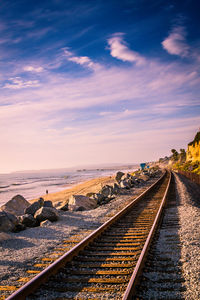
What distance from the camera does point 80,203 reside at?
13.3m

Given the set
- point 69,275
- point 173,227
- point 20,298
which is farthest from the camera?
point 173,227

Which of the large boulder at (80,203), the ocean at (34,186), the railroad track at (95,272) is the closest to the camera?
the railroad track at (95,272)

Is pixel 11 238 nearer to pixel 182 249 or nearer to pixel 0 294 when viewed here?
pixel 0 294

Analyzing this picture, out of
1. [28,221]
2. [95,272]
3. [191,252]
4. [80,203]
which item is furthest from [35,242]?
[80,203]

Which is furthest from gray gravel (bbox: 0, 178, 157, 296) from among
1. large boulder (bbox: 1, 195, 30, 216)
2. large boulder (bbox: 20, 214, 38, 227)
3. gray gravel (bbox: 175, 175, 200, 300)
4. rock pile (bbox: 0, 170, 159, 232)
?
large boulder (bbox: 1, 195, 30, 216)

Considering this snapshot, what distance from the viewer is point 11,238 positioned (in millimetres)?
7445

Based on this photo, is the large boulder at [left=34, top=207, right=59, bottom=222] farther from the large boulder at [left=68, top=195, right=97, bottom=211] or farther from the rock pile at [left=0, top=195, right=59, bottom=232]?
the large boulder at [left=68, top=195, right=97, bottom=211]

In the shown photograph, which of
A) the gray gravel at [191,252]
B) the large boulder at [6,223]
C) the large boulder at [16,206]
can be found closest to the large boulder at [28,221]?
Answer: the large boulder at [6,223]

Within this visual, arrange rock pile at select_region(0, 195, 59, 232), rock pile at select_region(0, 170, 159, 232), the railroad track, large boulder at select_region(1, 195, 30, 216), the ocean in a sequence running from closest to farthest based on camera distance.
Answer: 1. the railroad track
2. rock pile at select_region(0, 195, 59, 232)
3. rock pile at select_region(0, 170, 159, 232)
4. large boulder at select_region(1, 195, 30, 216)
5. the ocean

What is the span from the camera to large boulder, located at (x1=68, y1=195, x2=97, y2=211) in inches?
503

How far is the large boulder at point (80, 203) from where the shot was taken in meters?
12.8

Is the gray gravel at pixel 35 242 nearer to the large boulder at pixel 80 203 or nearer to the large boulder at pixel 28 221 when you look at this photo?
the large boulder at pixel 28 221

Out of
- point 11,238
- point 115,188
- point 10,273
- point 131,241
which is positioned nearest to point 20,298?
point 10,273

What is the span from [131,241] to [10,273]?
3.14 meters
